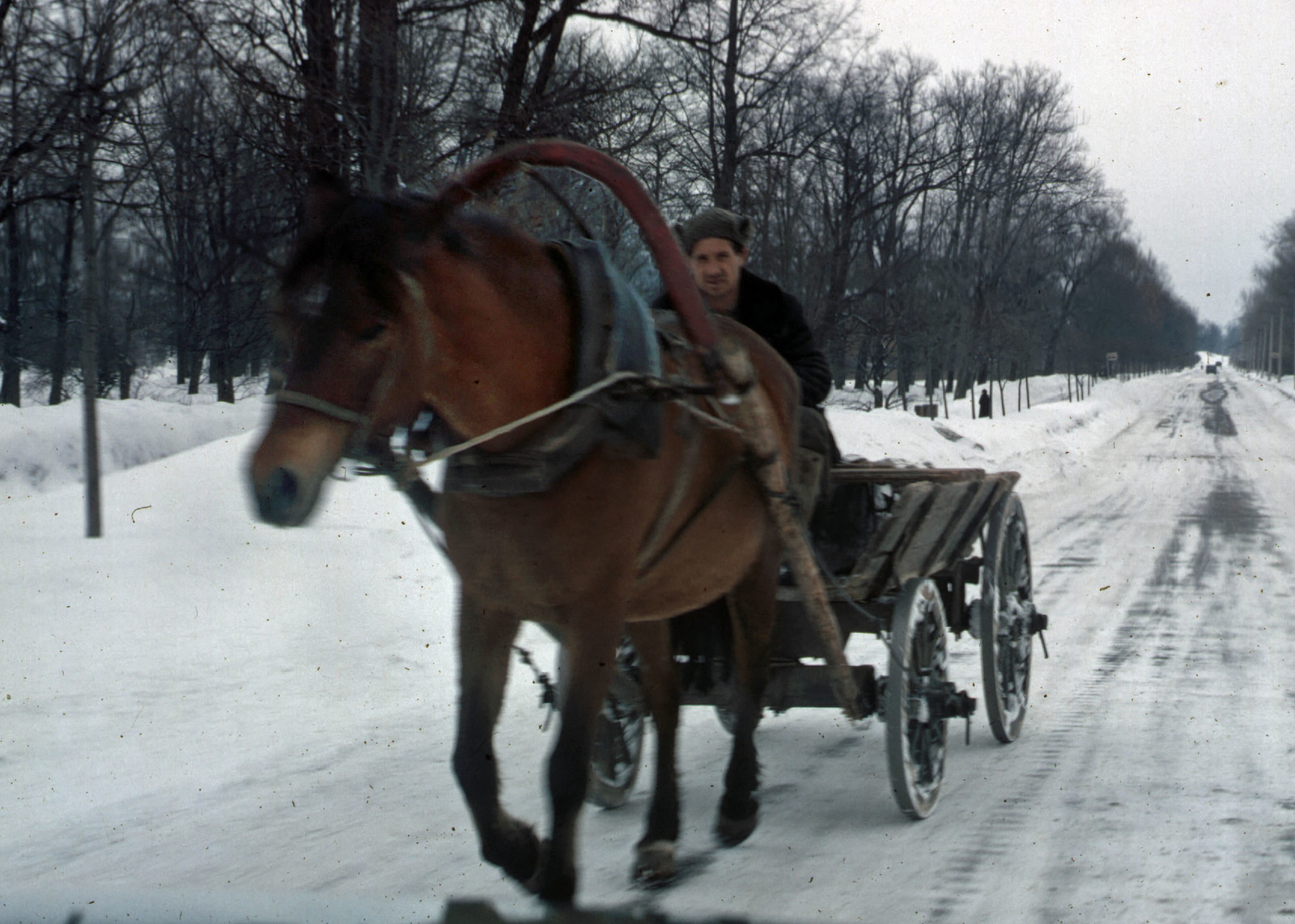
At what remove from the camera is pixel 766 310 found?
4.84 meters

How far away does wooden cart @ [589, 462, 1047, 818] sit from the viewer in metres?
4.46

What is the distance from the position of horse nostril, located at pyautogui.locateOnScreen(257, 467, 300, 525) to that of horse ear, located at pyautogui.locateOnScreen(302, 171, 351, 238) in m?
0.53

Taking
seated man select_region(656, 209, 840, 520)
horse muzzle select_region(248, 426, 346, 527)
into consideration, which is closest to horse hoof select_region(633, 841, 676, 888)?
seated man select_region(656, 209, 840, 520)

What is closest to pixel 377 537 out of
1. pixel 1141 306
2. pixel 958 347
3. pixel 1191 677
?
pixel 1191 677

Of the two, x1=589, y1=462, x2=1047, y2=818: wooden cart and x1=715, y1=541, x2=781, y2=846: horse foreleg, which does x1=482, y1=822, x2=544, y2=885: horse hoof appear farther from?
x1=589, y1=462, x2=1047, y2=818: wooden cart

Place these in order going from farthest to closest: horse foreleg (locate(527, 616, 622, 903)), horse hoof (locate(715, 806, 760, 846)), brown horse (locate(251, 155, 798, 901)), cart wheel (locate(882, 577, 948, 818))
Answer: cart wheel (locate(882, 577, 948, 818)) < horse hoof (locate(715, 806, 760, 846)) < horse foreleg (locate(527, 616, 622, 903)) < brown horse (locate(251, 155, 798, 901))

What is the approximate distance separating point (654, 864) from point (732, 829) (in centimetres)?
49

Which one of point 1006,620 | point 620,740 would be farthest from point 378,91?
point 1006,620

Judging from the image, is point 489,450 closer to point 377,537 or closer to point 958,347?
point 377,537

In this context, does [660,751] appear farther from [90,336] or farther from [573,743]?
[90,336]

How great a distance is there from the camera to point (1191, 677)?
6488 mm

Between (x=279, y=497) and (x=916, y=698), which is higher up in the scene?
(x=279, y=497)

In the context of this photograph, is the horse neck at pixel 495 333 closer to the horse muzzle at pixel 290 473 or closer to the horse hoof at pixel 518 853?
the horse muzzle at pixel 290 473

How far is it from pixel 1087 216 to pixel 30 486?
41.2 m
